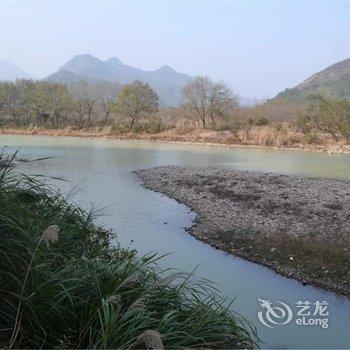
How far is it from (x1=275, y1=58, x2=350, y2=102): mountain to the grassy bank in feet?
165

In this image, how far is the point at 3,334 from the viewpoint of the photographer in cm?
315

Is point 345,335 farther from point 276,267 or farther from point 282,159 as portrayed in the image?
point 282,159

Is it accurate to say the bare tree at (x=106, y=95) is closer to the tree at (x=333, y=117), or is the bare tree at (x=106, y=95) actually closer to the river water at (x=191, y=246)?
the tree at (x=333, y=117)

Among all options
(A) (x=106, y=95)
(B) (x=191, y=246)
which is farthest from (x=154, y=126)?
(B) (x=191, y=246)

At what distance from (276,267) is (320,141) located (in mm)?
34533

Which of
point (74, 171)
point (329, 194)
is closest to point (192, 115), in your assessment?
point (74, 171)

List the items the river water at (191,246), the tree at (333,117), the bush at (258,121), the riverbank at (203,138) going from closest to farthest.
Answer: the river water at (191,246)
the riverbank at (203,138)
the tree at (333,117)
the bush at (258,121)

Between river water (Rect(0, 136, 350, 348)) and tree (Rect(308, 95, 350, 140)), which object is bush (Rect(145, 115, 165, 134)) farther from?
river water (Rect(0, 136, 350, 348))

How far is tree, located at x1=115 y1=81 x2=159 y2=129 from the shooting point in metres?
55.8

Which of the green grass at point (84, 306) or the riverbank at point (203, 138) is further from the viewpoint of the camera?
the riverbank at point (203, 138)

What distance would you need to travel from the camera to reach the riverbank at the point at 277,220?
8.41 m

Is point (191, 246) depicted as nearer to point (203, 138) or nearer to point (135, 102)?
point (203, 138)

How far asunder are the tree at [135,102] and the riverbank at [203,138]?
12.0 ft

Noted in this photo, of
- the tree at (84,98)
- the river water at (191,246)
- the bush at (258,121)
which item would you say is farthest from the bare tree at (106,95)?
the river water at (191,246)
